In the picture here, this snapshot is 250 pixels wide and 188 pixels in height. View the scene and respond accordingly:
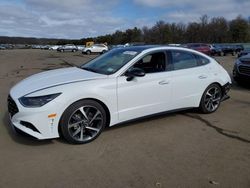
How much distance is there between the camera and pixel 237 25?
260ft

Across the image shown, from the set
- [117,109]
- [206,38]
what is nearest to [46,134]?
[117,109]

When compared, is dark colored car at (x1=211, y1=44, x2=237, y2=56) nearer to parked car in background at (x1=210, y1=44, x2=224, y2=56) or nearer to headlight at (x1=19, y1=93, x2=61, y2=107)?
parked car in background at (x1=210, y1=44, x2=224, y2=56)

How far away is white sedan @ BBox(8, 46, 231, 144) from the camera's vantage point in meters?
4.09

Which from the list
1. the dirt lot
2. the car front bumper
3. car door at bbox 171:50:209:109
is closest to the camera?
the dirt lot

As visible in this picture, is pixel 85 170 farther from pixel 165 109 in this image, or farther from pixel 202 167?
pixel 165 109

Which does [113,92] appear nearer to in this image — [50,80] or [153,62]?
[50,80]

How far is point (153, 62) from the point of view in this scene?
5414 millimetres

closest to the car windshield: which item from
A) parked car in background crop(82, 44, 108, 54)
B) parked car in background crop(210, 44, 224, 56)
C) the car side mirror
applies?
the car side mirror

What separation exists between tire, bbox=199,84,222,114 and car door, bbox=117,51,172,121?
1.03 metres

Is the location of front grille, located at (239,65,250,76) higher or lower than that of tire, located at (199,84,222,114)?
higher

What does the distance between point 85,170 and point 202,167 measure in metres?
1.55

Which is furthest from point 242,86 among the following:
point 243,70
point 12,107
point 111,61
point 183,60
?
point 12,107

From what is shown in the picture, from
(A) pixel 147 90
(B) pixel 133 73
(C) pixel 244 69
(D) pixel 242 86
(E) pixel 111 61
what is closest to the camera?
(B) pixel 133 73

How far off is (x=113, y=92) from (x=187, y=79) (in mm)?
1730
